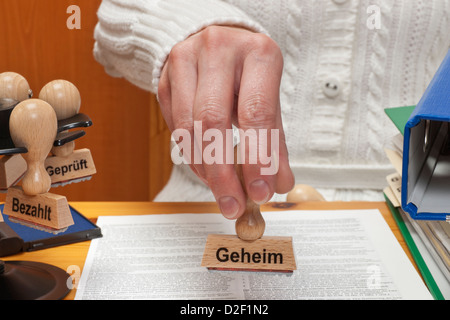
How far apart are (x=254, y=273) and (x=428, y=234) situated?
0.21m

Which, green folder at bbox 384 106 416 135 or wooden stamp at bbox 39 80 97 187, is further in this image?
Answer: green folder at bbox 384 106 416 135

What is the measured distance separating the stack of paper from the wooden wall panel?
557 mm

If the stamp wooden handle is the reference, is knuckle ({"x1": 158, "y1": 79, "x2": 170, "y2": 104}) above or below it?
above

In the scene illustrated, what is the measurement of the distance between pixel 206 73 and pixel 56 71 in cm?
68

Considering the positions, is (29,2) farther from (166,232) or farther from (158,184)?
(166,232)

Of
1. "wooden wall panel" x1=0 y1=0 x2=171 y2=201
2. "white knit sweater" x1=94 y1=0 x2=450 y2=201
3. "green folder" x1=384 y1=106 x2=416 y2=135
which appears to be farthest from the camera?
"wooden wall panel" x1=0 y1=0 x2=171 y2=201

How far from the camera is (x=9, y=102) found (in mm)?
437

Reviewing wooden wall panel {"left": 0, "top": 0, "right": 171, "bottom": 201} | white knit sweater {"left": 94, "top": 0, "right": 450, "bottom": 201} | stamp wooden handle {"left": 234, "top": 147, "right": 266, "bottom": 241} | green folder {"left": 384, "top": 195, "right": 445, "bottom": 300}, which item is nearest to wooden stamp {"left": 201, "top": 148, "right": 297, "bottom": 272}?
stamp wooden handle {"left": 234, "top": 147, "right": 266, "bottom": 241}

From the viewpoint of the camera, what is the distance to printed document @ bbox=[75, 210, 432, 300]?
20.1 inches

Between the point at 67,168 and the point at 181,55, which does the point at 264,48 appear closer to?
the point at 181,55

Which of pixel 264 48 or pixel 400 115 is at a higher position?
pixel 264 48

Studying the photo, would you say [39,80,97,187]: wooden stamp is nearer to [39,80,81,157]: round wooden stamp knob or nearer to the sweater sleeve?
[39,80,81,157]: round wooden stamp knob

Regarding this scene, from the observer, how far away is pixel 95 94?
1.12 meters

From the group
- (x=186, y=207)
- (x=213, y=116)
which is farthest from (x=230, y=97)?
(x=186, y=207)
